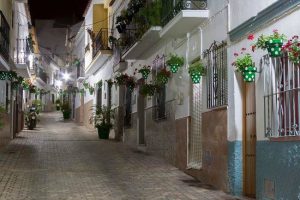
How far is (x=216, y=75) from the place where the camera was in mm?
11586

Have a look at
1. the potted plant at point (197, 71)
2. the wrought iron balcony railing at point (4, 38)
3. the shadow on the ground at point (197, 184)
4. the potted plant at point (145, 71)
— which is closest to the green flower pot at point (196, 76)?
the potted plant at point (197, 71)

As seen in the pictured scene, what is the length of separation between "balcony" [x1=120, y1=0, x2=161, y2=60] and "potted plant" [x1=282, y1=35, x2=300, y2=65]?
7869 millimetres

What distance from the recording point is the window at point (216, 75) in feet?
36.3

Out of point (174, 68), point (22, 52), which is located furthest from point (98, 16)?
point (174, 68)

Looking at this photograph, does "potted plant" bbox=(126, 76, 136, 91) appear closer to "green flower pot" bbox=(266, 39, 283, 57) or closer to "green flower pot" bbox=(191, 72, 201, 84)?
"green flower pot" bbox=(191, 72, 201, 84)

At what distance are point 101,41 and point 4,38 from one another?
766 cm

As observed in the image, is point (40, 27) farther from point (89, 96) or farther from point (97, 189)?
point (97, 189)

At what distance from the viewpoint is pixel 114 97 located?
25172 millimetres

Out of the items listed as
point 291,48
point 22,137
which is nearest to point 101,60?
point 22,137

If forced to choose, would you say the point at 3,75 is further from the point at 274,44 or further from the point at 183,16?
the point at 274,44

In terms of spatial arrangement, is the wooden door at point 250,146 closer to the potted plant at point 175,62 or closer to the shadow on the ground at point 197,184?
the shadow on the ground at point 197,184

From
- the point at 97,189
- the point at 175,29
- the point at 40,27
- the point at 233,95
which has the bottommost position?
the point at 97,189

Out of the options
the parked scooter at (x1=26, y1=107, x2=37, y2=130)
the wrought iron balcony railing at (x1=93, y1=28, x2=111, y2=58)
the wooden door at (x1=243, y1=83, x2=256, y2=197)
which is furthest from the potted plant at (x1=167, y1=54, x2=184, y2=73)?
the parked scooter at (x1=26, y1=107, x2=37, y2=130)

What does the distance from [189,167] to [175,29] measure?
364 cm
